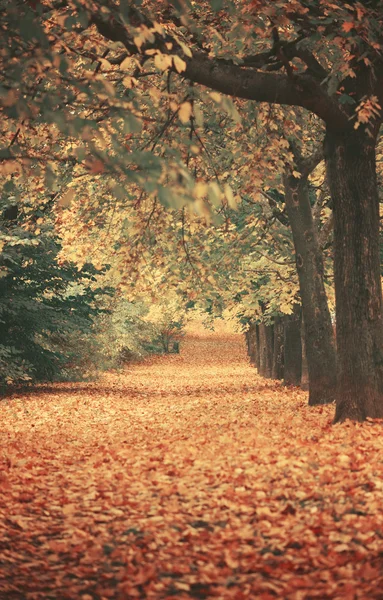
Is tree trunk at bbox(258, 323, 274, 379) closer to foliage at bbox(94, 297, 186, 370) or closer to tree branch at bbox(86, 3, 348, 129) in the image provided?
foliage at bbox(94, 297, 186, 370)

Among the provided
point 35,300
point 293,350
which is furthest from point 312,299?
point 35,300

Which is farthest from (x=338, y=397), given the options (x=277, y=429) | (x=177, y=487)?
(x=177, y=487)

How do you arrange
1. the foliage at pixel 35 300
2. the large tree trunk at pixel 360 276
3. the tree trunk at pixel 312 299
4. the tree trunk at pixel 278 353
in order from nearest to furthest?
the large tree trunk at pixel 360 276, the tree trunk at pixel 312 299, the foliage at pixel 35 300, the tree trunk at pixel 278 353

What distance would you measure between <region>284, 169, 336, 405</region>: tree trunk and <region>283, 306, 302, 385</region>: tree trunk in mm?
7347

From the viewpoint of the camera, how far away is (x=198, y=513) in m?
7.28

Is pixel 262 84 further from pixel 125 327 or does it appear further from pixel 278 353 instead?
pixel 125 327

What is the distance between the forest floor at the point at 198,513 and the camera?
5539 millimetres

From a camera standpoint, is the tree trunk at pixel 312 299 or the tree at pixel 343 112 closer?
the tree at pixel 343 112

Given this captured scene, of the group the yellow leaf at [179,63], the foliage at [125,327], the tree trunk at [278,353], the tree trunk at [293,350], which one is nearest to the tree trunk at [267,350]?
the tree trunk at [278,353]

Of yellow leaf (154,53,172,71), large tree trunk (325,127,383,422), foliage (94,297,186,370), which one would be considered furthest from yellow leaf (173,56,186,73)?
foliage (94,297,186,370)

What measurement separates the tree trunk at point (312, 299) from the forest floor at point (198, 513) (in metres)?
2.92

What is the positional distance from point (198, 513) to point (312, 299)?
9.91 metres

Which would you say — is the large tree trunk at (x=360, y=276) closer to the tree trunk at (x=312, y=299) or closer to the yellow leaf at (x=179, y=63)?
the tree trunk at (x=312, y=299)

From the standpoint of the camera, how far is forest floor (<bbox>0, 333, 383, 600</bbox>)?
554 cm
